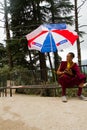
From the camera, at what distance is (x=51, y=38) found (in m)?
10.9

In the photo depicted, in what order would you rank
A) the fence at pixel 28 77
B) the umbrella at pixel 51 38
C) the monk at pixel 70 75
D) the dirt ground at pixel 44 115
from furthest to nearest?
the fence at pixel 28 77 → the umbrella at pixel 51 38 → the monk at pixel 70 75 → the dirt ground at pixel 44 115

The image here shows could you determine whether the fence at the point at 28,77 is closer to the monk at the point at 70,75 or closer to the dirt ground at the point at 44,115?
the monk at the point at 70,75

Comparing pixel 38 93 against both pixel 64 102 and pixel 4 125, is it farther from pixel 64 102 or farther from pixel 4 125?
pixel 4 125

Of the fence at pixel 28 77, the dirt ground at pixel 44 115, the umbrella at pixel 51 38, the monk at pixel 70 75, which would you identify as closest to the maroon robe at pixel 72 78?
the monk at pixel 70 75

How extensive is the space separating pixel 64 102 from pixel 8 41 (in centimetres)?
1436

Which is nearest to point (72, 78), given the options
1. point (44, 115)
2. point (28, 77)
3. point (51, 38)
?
point (51, 38)

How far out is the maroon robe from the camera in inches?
379

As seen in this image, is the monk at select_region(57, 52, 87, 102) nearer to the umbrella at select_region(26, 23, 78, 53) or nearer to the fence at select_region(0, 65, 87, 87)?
the umbrella at select_region(26, 23, 78, 53)

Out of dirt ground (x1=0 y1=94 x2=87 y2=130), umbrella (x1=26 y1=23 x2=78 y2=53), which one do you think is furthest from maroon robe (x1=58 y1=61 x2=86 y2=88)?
umbrella (x1=26 y1=23 x2=78 y2=53)

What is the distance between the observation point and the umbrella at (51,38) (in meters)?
10.8

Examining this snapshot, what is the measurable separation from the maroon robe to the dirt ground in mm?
618

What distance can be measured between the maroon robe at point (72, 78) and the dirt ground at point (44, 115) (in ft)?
2.03

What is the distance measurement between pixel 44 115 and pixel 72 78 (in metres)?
2.51

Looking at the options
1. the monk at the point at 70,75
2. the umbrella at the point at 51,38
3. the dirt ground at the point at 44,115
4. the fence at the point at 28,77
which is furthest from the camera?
the fence at the point at 28,77
